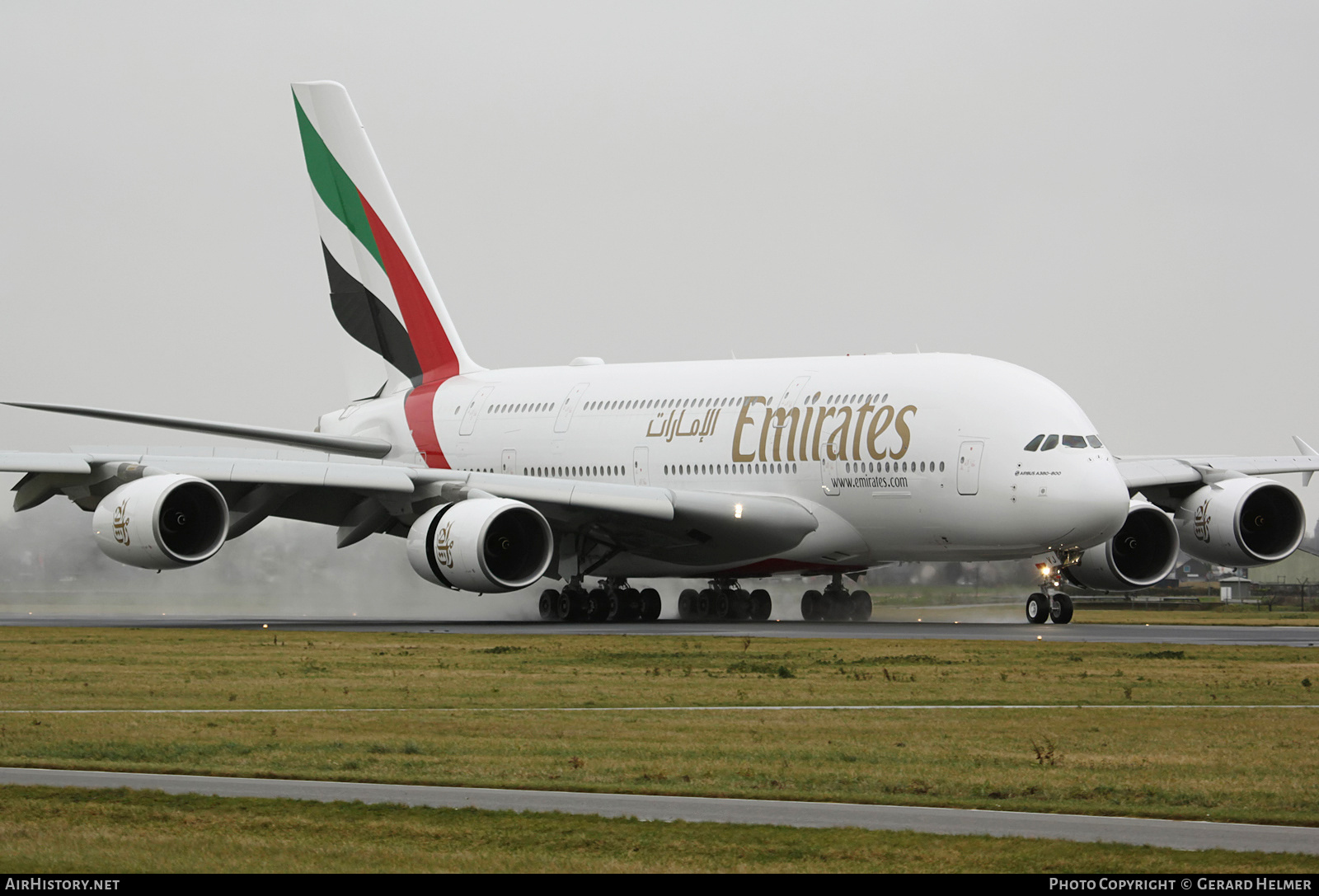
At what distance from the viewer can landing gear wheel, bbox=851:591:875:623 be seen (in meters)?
36.5

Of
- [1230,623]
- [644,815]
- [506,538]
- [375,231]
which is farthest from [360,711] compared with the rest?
[375,231]

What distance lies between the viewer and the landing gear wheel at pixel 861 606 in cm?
3647

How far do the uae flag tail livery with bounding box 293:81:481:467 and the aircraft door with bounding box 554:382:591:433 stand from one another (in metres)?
4.68

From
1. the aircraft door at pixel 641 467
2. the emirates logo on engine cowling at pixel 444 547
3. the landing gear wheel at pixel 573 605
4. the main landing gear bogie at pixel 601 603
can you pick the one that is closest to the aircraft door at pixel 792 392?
the aircraft door at pixel 641 467

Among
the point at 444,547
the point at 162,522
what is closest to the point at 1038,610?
the point at 444,547

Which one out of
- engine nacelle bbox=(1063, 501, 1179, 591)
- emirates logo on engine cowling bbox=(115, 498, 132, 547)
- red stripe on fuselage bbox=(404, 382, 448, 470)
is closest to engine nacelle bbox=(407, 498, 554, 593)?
emirates logo on engine cowling bbox=(115, 498, 132, 547)

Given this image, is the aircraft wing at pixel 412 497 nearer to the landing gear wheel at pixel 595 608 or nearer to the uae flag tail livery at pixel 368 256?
the landing gear wheel at pixel 595 608

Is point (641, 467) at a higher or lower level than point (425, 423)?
lower

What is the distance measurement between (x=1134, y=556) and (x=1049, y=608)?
257cm

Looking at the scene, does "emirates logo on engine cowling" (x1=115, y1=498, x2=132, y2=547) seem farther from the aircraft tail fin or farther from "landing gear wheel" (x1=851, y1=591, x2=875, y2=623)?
"landing gear wheel" (x1=851, y1=591, x2=875, y2=623)

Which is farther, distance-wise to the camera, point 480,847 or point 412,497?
point 412,497

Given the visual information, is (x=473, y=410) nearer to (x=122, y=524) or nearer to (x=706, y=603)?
(x=706, y=603)

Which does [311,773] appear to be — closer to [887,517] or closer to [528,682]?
[528,682]

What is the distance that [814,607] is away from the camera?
36.7 meters
